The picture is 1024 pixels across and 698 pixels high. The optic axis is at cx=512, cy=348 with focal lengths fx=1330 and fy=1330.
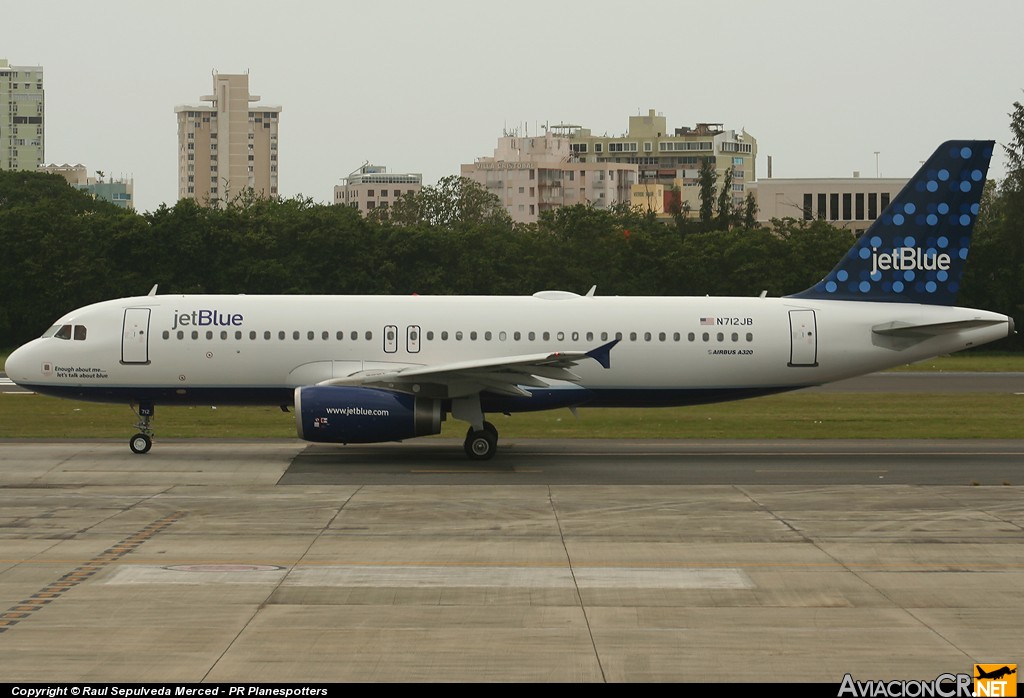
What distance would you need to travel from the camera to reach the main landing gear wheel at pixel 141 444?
2948 cm

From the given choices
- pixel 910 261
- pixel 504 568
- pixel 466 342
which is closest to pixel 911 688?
pixel 504 568

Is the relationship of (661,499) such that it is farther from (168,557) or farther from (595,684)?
(595,684)

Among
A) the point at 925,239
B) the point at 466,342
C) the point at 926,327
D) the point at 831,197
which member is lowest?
the point at 466,342

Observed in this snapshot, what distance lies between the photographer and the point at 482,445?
2897 centimetres

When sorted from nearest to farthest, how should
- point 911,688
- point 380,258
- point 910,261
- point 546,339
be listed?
point 911,688
point 546,339
point 910,261
point 380,258

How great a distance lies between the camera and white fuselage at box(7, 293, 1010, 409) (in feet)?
96.1

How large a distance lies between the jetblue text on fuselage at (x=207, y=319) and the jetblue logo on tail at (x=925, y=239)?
1349 centimetres

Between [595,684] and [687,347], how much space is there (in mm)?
18761

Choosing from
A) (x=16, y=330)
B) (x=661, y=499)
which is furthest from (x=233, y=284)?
(x=661, y=499)

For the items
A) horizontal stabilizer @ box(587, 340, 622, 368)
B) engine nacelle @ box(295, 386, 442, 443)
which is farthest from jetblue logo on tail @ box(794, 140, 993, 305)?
engine nacelle @ box(295, 386, 442, 443)

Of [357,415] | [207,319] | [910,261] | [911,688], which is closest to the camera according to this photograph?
[911,688]

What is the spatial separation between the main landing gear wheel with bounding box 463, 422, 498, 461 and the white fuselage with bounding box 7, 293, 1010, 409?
1.82m

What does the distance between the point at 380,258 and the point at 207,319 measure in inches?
1817

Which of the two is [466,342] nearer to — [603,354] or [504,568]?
[603,354]
